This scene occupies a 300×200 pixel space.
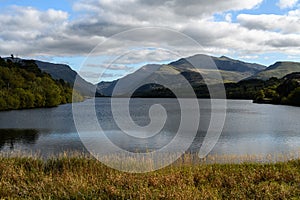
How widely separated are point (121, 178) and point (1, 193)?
13.2ft

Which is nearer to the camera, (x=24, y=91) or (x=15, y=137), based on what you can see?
(x=15, y=137)

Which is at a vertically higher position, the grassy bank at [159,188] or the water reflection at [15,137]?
the grassy bank at [159,188]

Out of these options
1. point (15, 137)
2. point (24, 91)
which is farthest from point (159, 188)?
point (24, 91)

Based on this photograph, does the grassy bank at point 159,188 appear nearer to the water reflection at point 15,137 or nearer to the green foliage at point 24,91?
the water reflection at point 15,137

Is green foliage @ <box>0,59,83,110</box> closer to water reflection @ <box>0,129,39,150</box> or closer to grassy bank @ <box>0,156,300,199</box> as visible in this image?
water reflection @ <box>0,129,39,150</box>

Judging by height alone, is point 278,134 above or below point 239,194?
below

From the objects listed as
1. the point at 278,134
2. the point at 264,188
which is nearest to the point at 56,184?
the point at 264,188

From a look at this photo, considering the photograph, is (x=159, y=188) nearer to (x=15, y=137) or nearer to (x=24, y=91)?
(x=15, y=137)

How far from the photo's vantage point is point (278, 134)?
46.4 metres

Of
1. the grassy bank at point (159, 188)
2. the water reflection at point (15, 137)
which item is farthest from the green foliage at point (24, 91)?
the grassy bank at point (159, 188)

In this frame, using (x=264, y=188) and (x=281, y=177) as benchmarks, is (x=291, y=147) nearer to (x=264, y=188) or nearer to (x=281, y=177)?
(x=281, y=177)

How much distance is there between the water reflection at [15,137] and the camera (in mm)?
39781

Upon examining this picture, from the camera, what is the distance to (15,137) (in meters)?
44.7

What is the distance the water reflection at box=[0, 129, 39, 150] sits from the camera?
39.8 metres
